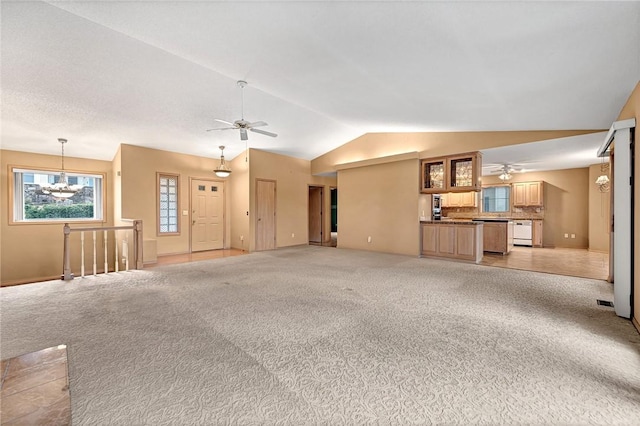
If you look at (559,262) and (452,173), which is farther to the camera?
(452,173)

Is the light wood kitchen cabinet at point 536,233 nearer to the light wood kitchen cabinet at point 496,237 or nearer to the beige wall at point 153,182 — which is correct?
the light wood kitchen cabinet at point 496,237

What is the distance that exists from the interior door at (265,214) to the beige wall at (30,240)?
422 centimetres

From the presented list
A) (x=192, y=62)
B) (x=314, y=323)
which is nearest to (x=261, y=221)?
(x=192, y=62)

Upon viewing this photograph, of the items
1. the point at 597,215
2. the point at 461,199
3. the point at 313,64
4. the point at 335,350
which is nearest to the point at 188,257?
the point at 313,64

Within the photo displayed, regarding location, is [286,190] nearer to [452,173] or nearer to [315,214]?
[315,214]

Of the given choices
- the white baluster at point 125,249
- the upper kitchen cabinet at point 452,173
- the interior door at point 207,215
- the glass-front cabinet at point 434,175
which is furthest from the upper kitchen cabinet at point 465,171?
the white baluster at point 125,249

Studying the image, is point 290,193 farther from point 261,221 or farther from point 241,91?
point 241,91

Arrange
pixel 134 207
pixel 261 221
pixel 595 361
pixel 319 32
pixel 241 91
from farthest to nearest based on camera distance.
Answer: pixel 261 221 < pixel 134 207 < pixel 241 91 < pixel 319 32 < pixel 595 361

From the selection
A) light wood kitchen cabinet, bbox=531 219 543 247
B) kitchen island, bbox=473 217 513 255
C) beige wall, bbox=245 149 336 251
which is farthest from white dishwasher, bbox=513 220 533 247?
beige wall, bbox=245 149 336 251

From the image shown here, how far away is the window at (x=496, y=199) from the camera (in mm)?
9820

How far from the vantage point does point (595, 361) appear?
2.16m

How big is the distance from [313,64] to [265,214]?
5.19 meters

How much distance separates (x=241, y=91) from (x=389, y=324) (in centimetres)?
438

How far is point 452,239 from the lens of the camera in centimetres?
641
